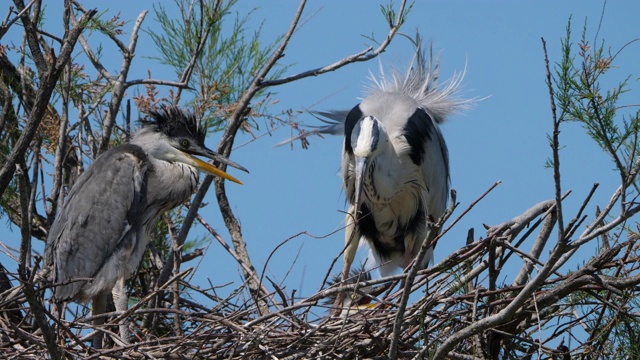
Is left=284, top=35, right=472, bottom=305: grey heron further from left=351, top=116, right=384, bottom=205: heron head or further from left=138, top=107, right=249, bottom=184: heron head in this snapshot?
left=138, top=107, right=249, bottom=184: heron head

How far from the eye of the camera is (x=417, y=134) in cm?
521

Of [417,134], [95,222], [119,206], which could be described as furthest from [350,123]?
[95,222]

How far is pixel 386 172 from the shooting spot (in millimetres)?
5051

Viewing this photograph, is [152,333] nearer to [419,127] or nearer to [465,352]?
[465,352]

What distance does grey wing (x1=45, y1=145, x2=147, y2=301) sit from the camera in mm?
4273

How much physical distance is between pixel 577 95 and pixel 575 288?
0.77 metres

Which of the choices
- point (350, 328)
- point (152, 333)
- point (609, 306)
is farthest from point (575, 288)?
point (152, 333)

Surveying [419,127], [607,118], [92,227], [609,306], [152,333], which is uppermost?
[419,127]

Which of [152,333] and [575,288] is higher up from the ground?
[152,333]

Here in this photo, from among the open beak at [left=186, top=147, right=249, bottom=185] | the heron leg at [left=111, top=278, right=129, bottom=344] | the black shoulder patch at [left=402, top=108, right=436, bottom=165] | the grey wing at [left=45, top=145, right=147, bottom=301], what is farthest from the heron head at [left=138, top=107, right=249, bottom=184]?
the black shoulder patch at [left=402, top=108, right=436, bottom=165]

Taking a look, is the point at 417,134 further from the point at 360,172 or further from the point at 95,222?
the point at 95,222

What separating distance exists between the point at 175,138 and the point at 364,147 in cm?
87

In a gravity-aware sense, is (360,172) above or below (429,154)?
below

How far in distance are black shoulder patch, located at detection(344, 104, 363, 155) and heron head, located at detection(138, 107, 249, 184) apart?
73 cm
